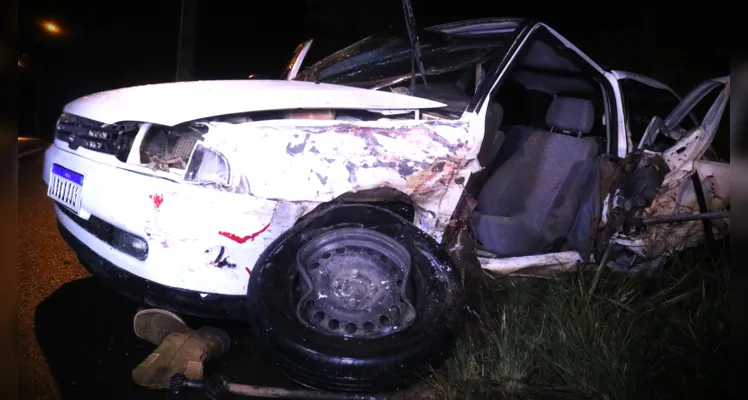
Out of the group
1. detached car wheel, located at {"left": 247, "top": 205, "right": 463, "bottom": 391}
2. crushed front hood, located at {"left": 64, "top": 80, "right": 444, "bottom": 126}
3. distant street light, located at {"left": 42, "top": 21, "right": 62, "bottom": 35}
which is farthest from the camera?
distant street light, located at {"left": 42, "top": 21, "right": 62, "bottom": 35}

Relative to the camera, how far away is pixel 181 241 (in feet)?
7.17

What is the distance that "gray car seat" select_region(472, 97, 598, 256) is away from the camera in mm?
3361

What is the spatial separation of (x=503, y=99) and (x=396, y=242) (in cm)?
221

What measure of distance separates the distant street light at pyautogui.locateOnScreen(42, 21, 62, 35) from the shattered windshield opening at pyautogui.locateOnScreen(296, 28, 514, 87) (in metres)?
15.7

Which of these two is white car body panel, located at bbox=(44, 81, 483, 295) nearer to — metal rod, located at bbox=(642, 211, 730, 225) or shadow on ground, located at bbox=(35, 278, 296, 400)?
shadow on ground, located at bbox=(35, 278, 296, 400)

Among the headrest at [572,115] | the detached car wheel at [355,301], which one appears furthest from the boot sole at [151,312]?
the headrest at [572,115]

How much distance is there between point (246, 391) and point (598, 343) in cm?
168

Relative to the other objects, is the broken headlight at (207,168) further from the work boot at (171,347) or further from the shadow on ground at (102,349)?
the shadow on ground at (102,349)

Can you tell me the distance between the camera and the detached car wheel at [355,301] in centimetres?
205

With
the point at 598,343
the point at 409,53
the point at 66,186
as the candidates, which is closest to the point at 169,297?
the point at 66,186

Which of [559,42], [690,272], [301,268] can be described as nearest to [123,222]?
[301,268]

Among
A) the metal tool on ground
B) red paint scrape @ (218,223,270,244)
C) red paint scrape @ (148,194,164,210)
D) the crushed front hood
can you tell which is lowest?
the metal tool on ground

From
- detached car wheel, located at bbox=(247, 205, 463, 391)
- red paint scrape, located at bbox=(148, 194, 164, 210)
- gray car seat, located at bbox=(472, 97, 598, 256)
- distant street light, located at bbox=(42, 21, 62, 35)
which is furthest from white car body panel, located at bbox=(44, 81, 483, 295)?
distant street light, located at bbox=(42, 21, 62, 35)

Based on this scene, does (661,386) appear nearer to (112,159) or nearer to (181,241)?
(181,241)
